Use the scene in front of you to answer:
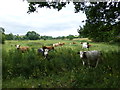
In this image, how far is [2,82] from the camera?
10.9m

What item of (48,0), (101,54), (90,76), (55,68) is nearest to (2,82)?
(55,68)

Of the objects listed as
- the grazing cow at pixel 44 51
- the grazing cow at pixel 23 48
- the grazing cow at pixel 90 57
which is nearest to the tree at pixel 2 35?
the grazing cow at pixel 23 48

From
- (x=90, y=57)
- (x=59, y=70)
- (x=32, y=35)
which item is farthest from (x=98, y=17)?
(x=32, y=35)

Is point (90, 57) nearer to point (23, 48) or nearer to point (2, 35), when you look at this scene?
point (23, 48)

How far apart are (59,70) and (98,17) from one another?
12.5 ft

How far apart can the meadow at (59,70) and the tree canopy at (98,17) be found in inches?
61.7

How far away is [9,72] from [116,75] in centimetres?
571

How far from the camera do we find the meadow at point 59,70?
A: 32.3ft

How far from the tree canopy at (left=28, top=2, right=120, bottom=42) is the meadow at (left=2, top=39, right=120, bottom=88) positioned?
1567mm

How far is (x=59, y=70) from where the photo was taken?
40.9 ft

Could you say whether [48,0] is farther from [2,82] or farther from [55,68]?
[2,82]

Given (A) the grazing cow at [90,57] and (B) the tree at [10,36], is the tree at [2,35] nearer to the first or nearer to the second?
(B) the tree at [10,36]

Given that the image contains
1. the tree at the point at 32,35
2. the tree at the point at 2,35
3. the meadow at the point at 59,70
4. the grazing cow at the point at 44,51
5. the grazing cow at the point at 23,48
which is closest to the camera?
the meadow at the point at 59,70

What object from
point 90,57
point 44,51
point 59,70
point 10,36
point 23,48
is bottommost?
point 59,70
